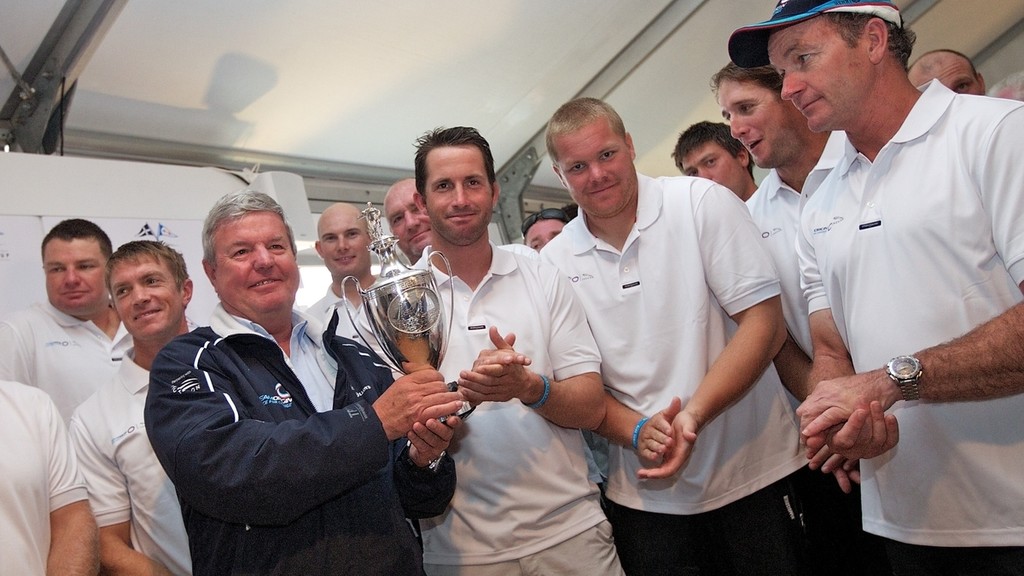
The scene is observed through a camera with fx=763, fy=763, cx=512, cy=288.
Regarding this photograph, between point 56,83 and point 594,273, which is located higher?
point 56,83

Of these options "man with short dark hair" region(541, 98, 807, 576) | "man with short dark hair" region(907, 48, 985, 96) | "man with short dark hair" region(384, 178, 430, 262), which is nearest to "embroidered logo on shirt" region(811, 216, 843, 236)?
"man with short dark hair" region(541, 98, 807, 576)

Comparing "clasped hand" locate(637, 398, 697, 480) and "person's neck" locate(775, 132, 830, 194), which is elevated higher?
"person's neck" locate(775, 132, 830, 194)

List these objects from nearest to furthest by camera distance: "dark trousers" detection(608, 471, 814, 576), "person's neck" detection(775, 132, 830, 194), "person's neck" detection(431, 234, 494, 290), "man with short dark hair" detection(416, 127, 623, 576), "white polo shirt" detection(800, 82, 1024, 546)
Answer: "white polo shirt" detection(800, 82, 1024, 546) < "man with short dark hair" detection(416, 127, 623, 576) < "dark trousers" detection(608, 471, 814, 576) < "person's neck" detection(431, 234, 494, 290) < "person's neck" detection(775, 132, 830, 194)

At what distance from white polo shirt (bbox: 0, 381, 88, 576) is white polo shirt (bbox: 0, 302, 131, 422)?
3.78ft

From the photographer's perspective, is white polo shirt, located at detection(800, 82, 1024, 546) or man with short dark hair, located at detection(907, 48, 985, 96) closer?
white polo shirt, located at detection(800, 82, 1024, 546)

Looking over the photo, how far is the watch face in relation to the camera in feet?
5.14

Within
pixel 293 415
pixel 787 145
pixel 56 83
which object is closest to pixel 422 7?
pixel 56 83

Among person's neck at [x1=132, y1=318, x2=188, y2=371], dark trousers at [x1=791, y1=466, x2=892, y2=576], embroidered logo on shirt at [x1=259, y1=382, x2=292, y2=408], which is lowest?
dark trousers at [x1=791, y1=466, x2=892, y2=576]

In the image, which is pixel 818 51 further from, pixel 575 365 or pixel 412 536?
pixel 412 536

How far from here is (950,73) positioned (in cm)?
385

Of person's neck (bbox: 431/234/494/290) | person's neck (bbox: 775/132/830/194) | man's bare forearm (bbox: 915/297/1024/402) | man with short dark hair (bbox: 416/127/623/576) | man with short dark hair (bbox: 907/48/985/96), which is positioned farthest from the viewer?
man with short dark hair (bbox: 907/48/985/96)

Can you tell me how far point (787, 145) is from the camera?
2658 mm

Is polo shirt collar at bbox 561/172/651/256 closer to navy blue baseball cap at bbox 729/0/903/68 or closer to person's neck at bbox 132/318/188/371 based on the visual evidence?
navy blue baseball cap at bbox 729/0/903/68

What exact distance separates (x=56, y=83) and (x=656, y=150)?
4.39m
